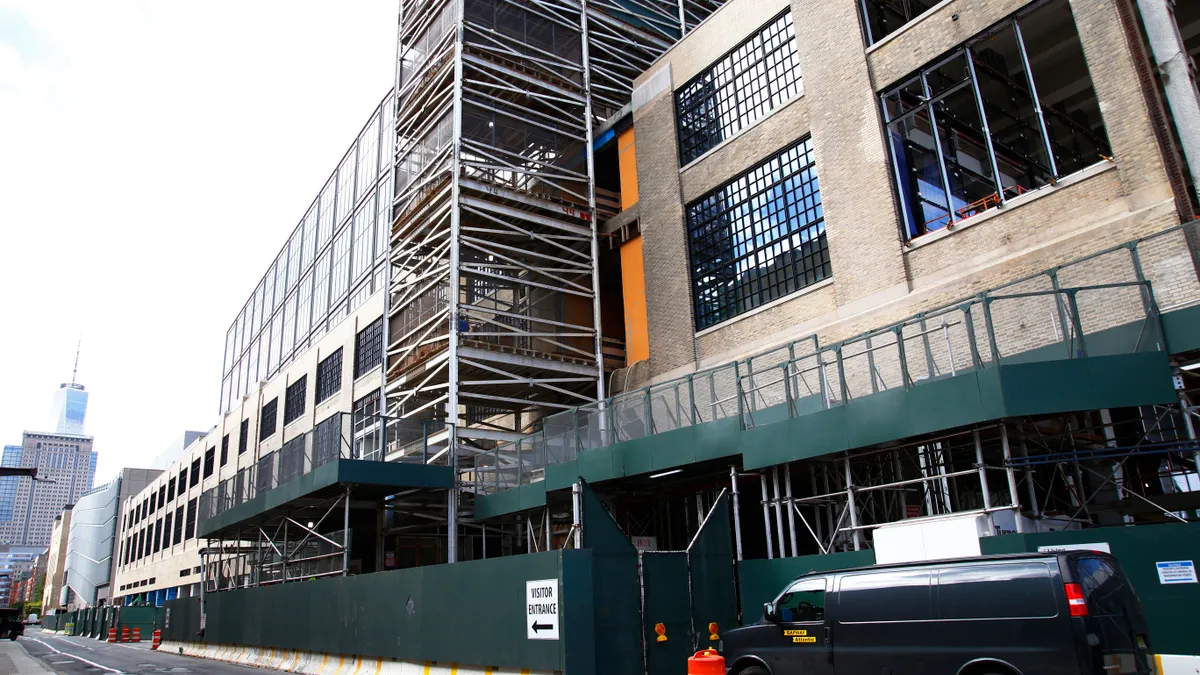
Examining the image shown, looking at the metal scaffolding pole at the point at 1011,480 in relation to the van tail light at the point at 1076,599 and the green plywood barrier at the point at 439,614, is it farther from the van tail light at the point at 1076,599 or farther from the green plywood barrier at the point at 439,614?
the green plywood barrier at the point at 439,614

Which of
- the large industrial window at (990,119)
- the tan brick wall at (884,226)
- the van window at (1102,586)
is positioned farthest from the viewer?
the large industrial window at (990,119)

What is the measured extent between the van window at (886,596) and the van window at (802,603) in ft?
1.20

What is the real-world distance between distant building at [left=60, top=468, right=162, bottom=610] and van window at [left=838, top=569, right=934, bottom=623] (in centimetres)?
9735

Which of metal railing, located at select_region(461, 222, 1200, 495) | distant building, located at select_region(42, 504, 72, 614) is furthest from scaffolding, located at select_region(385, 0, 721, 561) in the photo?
distant building, located at select_region(42, 504, 72, 614)

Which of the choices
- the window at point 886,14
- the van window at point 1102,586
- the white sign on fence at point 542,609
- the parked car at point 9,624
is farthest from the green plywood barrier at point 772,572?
the parked car at point 9,624

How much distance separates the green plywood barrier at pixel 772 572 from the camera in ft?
51.6

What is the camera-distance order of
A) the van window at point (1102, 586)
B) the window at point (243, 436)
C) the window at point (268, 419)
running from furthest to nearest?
the window at point (243, 436), the window at point (268, 419), the van window at point (1102, 586)

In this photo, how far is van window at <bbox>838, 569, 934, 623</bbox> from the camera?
32.3ft

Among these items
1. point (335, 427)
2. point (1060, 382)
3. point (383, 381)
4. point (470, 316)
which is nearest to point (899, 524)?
point (1060, 382)

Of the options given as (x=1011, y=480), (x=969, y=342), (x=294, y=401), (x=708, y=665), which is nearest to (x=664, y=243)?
(x=969, y=342)

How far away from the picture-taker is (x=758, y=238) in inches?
1041

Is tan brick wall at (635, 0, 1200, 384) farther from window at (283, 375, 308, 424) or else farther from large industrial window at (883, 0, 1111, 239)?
window at (283, 375, 308, 424)

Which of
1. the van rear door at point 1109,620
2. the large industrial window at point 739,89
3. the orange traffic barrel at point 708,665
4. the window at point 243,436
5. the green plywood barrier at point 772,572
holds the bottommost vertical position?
the orange traffic barrel at point 708,665

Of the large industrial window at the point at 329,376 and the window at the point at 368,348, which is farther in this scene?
the large industrial window at the point at 329,376
